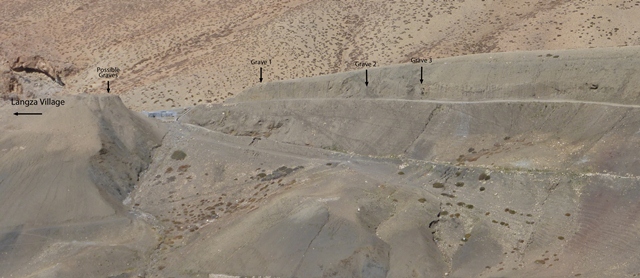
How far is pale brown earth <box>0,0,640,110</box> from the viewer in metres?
53.6

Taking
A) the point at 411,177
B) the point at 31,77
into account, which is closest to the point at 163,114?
the point at 31,77

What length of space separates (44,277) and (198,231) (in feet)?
23.9

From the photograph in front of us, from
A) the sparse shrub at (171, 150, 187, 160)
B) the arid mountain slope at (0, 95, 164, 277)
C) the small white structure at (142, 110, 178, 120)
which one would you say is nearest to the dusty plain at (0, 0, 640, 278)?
the arid mountain slope at (0, 95, 164, 277)

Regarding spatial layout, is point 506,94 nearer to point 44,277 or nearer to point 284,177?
point 284,177

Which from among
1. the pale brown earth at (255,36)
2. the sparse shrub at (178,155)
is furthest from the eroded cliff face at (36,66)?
the sparse shrub at (178,155)

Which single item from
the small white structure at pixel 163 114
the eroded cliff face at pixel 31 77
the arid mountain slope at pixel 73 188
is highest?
the eroded cliff face at pixel 31 77

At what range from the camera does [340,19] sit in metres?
60.9

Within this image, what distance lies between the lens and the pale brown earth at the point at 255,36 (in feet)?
176

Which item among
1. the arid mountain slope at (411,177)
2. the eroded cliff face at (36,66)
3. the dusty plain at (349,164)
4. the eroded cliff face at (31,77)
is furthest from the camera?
the eroded cliff face at (36,66)

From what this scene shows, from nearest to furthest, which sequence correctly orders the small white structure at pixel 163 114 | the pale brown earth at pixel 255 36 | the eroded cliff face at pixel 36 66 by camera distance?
1. the small white structure at pixel 163 114
2. the pale brown earth at pixel 255 36
3. the eroded cliff face at pixel 36 66

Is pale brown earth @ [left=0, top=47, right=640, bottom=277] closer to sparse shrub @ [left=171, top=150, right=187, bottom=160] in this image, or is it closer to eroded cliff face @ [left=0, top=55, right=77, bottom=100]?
sparse shrub @ [left=171, top=150, right=187, bottom=160]

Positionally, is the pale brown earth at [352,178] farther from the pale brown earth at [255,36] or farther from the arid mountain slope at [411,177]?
the pale brown earth at [255,36]

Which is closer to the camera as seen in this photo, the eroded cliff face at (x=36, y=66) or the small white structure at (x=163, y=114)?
the small white structure at (x=163, y=114)

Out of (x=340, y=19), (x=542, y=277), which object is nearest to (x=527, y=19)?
(x=340, y=19)
